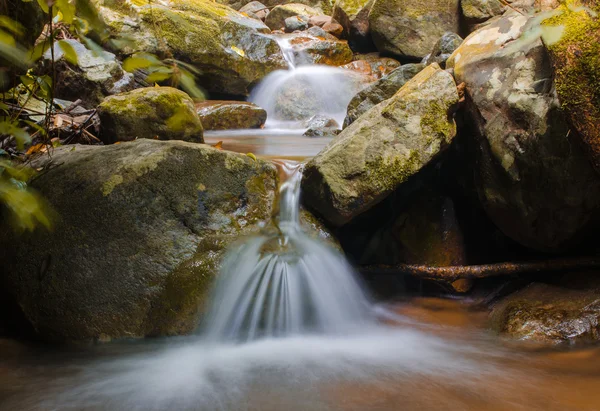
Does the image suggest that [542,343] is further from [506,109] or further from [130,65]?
[130,65]

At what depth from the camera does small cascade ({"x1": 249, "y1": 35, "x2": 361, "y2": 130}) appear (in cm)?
991

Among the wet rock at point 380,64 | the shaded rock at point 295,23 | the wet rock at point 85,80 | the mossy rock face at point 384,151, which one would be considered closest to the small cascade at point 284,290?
the mossy rock face at point 384,151

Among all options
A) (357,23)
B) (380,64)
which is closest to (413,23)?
(380,64)

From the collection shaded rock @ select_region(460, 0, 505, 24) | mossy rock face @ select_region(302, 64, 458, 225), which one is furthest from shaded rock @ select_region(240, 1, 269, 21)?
mossy rock face @ select_region(302, 64, 458, 225)

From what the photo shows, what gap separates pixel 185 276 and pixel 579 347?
104 inches

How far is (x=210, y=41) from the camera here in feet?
29.6

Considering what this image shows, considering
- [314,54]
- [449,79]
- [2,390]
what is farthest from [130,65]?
[314,54]

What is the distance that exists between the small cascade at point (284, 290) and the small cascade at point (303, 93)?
6.16m

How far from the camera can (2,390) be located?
7.26ft

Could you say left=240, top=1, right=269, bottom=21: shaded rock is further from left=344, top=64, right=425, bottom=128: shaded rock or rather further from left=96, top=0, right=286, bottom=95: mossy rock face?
left=344, top=64, right=425, bottom=128: shaded rock

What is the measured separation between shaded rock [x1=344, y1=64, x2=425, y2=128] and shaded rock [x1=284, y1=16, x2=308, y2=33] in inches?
411

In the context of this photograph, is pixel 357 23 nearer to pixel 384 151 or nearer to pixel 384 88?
pixel 384 88

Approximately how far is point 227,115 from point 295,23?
945 cm

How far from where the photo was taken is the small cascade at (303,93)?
9.91 m
